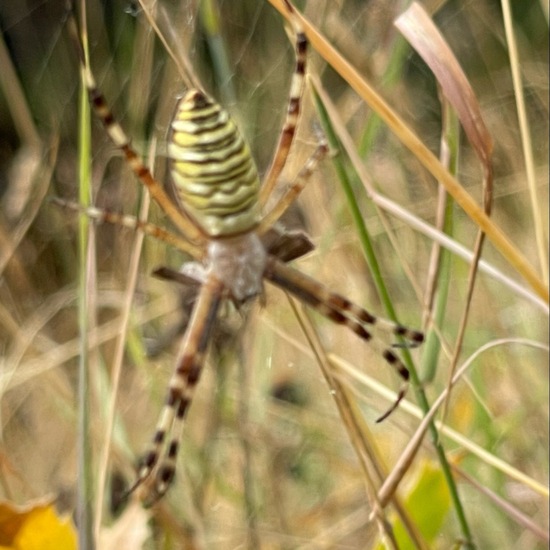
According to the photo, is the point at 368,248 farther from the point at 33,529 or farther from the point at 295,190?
the point at 33,529

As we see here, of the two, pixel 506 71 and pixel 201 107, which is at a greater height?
pixel 506 71

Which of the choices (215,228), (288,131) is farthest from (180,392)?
(288,131)

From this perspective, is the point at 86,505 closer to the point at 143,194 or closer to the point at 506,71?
the point at 143,194

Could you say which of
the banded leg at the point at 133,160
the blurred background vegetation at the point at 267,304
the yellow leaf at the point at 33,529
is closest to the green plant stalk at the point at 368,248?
the blurred background vegetation at the point at 267,304

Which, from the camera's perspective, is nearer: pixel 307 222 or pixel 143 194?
pixel 143 194

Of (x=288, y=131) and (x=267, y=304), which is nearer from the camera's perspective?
(x=288, y=131)

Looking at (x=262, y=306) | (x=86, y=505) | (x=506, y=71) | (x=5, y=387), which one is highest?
(x=506, y=71)

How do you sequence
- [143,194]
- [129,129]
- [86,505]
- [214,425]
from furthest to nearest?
[214,425] → [129,129] → [143,194] → [86,505]

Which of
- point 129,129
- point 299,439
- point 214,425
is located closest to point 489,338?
point 299,439
